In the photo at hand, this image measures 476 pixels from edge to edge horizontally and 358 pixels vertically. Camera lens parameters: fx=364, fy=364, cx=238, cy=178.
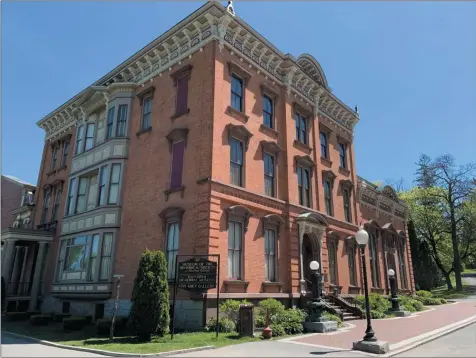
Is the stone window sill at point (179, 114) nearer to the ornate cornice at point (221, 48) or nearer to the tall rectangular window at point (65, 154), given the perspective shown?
the ornate cornice at point (221, 48)

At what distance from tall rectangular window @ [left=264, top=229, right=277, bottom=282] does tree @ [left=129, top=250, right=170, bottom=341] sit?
6.24 m

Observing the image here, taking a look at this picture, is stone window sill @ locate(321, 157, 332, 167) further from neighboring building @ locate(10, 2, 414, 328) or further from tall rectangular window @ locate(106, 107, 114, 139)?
tall rectangular window @ locate(106, 107, 114, 139)

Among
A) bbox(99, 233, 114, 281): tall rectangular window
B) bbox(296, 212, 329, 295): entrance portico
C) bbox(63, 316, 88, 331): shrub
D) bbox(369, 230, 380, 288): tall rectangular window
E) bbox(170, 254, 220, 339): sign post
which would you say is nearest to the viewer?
bbox(170, 254, 220, 339): sign post

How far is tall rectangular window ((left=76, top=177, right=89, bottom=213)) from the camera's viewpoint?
2228 cm

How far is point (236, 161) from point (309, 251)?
7.68 m

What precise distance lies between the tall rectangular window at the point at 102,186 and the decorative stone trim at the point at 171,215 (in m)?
5.13

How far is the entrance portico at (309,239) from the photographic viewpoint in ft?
64.3

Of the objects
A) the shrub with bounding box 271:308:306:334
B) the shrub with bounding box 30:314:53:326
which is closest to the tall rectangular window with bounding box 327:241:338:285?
the shrub with bounding box 271:308:306:334

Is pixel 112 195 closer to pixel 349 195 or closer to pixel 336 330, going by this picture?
pixel 336 330

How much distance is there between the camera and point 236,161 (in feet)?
58.2

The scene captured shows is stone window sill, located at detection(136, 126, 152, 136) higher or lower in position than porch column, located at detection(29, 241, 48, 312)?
higher

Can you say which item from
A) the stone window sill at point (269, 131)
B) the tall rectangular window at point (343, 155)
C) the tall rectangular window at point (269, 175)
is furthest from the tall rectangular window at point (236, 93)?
the tall rectangular window at point (343, 155)

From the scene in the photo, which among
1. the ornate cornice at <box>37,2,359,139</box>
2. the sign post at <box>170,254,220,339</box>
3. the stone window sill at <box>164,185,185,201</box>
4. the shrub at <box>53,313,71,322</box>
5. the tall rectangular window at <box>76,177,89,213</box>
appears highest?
the ornate cornice at <box>37,2,359,139</box>

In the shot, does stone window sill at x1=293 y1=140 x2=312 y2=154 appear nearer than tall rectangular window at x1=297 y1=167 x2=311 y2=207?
No
